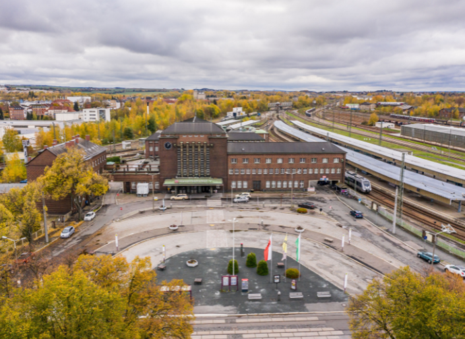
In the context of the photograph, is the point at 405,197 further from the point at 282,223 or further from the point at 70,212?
the point at 70,212

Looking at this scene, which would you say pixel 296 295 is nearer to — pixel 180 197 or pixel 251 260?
pixel 251 260

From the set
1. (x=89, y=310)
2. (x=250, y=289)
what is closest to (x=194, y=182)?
(x=250, y=289)

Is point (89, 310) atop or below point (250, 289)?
atop

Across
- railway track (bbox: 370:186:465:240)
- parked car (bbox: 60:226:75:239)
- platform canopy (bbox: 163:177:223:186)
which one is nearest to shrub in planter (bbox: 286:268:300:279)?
railway track (bbox: 370:186:465:240)

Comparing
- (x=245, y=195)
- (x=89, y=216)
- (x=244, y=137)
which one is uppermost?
(x=244, y=137)

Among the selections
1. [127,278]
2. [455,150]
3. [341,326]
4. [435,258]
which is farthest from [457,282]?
[455,150]

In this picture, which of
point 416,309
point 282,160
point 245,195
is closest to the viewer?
point 416,309

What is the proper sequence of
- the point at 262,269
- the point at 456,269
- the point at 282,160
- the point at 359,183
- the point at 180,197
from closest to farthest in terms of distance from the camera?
the point at 456,269, the point at 262,269, the point at 180,197, the point at 359,183, the point at 282,160

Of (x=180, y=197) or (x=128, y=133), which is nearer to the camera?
(x=180, y=197)

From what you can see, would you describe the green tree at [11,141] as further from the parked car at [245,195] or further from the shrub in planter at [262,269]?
the shrub in planter at [262,269]
